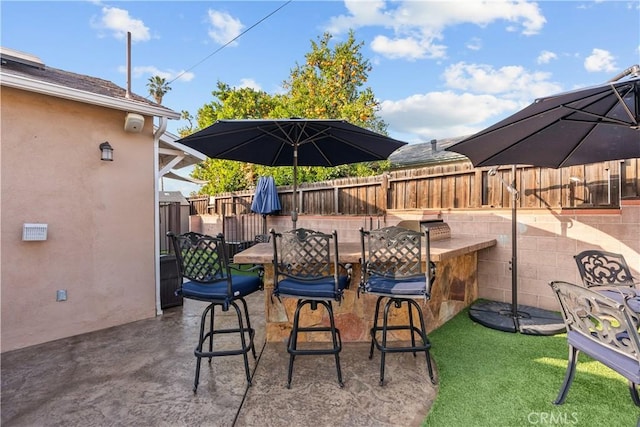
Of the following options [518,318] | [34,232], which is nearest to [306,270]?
[518,318]

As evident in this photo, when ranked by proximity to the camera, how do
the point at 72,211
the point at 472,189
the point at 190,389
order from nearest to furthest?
the point at 190,389 → the point at 72,211 → the point at 472,189

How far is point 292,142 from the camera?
376cm

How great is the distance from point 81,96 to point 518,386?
Answer: 5.41 metres

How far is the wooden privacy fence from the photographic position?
3.53m

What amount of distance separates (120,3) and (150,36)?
902 millimetres

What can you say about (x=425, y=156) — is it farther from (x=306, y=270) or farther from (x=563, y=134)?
(x=306, y=270)

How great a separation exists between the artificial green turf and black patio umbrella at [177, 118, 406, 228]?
2.36 meters

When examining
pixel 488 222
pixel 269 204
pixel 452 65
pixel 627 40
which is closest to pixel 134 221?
pixel 269 204

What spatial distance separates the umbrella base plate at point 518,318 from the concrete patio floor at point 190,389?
1.20m

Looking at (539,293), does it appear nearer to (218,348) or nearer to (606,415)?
(606,415)

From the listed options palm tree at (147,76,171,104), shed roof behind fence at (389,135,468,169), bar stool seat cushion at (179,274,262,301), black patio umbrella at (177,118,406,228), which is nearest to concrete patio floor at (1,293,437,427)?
bar stool seat cushion at (179,274,262,301)

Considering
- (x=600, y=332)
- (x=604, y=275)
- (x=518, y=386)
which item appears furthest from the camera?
(x=604, y=275)
